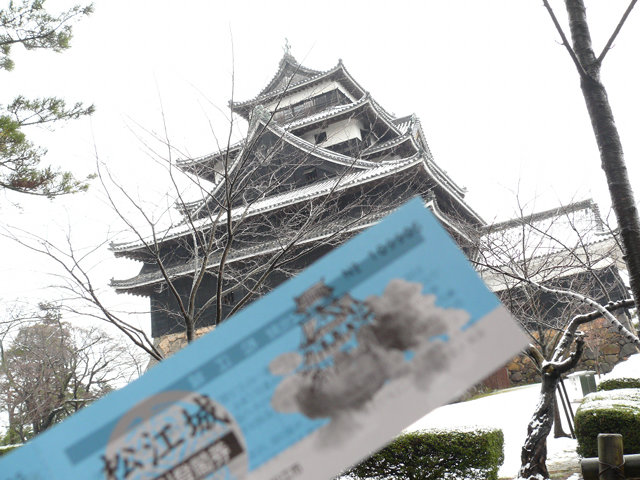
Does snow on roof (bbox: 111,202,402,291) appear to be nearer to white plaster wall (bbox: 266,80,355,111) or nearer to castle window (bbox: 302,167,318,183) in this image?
castle window (bbox: 302,167,318,183)

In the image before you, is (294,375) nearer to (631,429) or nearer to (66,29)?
(631,429)

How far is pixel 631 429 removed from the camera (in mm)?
4945

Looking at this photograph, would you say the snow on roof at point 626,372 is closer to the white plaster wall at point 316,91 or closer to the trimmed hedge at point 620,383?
the trimmed hedge at point 620,383

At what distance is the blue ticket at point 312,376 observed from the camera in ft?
2.72

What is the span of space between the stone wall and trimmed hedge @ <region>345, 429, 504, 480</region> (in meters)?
11.1

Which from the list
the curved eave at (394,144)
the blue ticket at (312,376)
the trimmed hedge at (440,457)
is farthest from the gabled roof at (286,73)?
the blue ticket at (312,376)

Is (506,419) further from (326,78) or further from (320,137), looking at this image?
(326,78)

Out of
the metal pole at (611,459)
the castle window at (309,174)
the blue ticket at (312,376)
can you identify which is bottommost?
the metal pole at (611,459)

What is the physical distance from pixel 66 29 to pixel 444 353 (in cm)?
857

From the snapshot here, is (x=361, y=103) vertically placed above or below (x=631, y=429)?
above

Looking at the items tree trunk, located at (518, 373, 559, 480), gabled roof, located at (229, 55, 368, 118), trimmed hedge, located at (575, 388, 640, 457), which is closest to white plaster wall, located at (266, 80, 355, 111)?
gabled roof, located at (229, 55, 368, 118)

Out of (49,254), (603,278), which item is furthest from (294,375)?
(603,278)

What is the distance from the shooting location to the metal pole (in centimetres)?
278

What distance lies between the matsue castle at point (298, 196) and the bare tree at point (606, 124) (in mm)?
7368
